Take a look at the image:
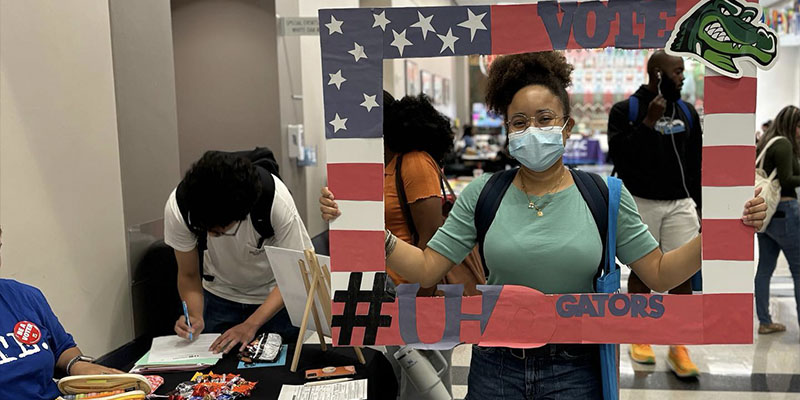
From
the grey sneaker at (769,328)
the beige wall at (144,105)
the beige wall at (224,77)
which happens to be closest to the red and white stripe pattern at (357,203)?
the beige wall at (144,105)

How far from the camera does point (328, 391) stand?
6.28 feet

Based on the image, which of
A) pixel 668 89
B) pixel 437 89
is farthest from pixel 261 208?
pixel 437 89

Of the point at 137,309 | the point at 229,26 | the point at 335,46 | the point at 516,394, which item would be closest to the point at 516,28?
the point at 335,46

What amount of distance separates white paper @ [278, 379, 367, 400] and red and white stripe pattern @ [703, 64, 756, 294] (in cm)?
103

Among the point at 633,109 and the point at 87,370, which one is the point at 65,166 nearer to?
the point at 87,370

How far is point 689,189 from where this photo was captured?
3.51 metres

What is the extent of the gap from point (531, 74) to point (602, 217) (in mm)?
394

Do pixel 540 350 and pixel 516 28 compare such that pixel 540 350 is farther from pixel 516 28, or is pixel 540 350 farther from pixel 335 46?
pixel 335 46

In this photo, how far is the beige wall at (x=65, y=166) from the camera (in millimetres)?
2229

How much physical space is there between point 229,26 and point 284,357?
11.2ft

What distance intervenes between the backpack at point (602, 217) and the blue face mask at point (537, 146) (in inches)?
4.1

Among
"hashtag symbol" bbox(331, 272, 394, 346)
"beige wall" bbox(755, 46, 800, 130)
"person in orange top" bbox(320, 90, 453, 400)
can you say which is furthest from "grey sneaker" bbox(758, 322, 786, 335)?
"beige wall" bbox(755, 46, 800, 130)

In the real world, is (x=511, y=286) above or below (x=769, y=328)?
above

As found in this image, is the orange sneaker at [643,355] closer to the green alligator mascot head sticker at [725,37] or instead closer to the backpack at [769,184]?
the backpack at [769,184]
